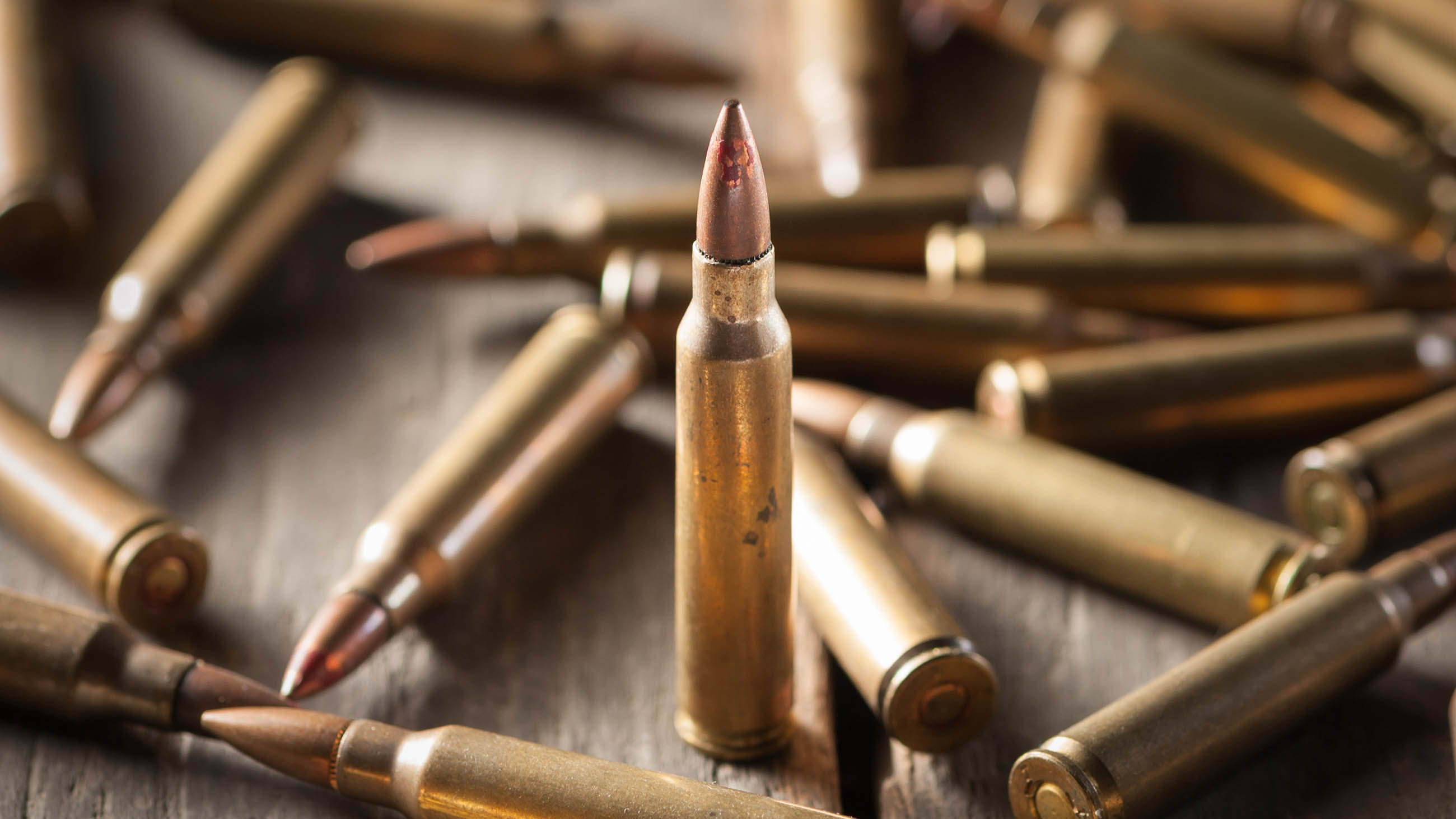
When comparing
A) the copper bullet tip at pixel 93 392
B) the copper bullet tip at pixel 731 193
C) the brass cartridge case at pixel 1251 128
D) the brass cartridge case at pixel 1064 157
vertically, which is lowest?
the copper bullet tip at pixel 93 392

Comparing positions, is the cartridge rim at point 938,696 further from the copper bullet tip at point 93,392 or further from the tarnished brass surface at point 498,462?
the copper bullet tip at point 93,392

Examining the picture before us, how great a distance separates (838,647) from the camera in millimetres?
1811

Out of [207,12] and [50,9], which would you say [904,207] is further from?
[50,9]

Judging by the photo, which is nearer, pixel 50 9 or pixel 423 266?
pixel 423 266

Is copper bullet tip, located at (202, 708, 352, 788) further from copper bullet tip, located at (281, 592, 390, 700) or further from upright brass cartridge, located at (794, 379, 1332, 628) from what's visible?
upright brass cartridge, located at (794, 379, 1332, 628)

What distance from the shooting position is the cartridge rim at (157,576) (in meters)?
1.87

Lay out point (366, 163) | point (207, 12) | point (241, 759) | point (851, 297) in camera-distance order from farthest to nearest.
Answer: point (207, 12)
point (366, 163)
point (851, 297)
point (241, 759)

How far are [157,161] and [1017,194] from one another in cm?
188

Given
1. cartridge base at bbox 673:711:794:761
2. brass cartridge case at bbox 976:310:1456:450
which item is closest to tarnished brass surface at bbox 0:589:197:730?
cartridge base at bbox 673:711:794:761

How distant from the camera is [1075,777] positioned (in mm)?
1529

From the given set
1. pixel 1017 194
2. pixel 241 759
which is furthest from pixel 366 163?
pixel 241 759

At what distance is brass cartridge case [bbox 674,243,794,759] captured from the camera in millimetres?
1447

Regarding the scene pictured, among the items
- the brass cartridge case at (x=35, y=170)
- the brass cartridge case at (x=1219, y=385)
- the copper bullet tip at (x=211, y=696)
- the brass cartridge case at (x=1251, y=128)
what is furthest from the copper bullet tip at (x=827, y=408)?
the brass cartridge case at (x=35, y=170)

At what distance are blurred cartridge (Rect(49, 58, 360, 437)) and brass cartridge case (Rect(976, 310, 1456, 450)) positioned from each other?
1411 mm
